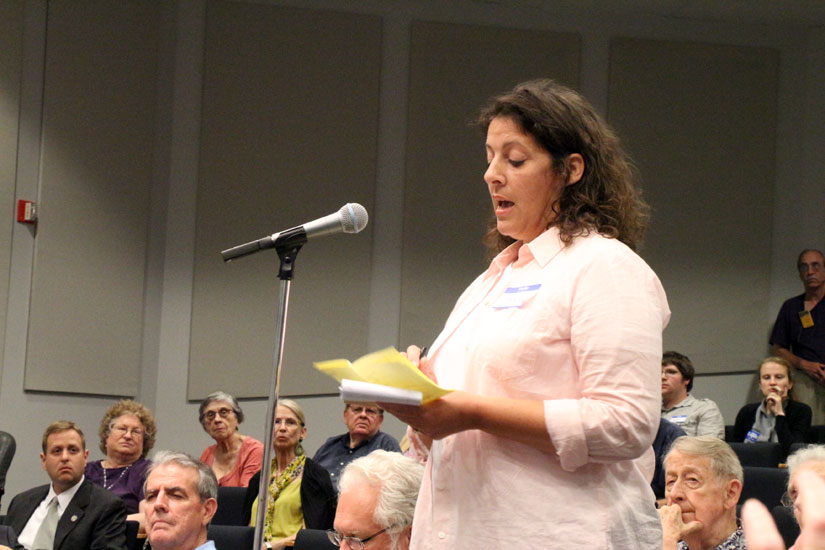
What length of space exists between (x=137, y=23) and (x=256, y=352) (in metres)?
2.12

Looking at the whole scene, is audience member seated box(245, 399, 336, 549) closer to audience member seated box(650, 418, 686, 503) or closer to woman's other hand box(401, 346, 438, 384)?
audience member seated box(650, 418, 686, 503)

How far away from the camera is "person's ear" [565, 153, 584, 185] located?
1.44m

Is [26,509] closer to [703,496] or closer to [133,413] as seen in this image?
[133,413]

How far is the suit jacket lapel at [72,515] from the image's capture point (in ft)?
13.9

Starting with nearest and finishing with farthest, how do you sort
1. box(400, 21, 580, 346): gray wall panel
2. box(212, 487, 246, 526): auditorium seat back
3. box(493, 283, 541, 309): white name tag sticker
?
box(493, 283, 541, 309): white name tag sticker < box(212, 487, 246, 526): auditorium seat back < box(400, 21, 580, 346): gray wall panel

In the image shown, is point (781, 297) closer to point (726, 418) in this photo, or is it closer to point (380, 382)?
point (726, 418)

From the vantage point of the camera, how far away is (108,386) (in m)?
6.13

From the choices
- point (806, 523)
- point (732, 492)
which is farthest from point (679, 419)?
point (806, 523)

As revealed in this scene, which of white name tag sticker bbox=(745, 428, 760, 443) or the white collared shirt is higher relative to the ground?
white name tag sticker bbox=(745, 428, 760, 443)

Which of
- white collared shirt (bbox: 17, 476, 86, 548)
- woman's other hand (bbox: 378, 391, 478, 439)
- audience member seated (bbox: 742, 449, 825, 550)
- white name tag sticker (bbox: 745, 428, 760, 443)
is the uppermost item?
audience member seated (bbox: 742, 449, 825, 550)

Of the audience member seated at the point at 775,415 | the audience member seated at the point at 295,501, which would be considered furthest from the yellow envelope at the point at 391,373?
the audience member seated at the point at 775,415

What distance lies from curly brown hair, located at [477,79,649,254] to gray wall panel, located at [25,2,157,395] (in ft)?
16.5

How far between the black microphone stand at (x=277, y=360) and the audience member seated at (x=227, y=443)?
317cm

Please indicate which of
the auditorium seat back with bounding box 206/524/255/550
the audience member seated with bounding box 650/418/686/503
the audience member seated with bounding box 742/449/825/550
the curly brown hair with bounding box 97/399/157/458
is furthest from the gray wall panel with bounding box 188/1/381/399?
the audience member seated with bounding box 742/449/825/550
